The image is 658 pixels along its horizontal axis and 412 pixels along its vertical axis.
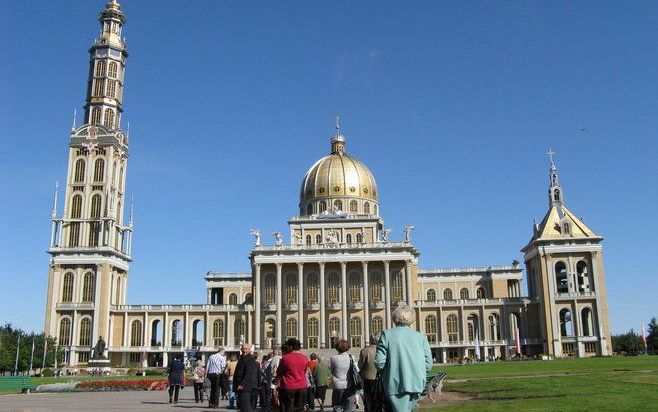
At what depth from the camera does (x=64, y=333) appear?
86875mm

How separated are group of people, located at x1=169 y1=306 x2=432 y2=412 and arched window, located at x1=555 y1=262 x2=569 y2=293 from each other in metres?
70.2

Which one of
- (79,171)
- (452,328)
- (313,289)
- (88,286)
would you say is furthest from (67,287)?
(452,328)

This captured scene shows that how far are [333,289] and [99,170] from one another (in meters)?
36.4

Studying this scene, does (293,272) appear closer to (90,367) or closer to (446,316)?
(446,316)

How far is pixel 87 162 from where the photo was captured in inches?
3622

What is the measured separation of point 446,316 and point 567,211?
72.8 feet

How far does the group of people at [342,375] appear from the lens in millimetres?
9711

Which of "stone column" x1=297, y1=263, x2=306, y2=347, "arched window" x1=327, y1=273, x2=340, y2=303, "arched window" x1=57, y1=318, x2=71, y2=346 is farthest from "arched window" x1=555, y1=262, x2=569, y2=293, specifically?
"arched window" x1=57, y1=318, x2=71, y2=346

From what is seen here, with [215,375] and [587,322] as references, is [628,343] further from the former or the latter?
[215,375]

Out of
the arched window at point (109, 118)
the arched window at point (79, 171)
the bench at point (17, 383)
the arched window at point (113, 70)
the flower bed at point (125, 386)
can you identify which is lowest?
the flower bed at point (125, 386)

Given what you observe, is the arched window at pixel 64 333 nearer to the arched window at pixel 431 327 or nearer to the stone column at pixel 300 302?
the stone column at pixel 300 302

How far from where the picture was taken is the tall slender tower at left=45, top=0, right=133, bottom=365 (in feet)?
286

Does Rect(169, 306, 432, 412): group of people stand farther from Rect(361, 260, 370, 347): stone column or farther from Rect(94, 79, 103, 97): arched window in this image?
Rect(94, 79, 103, 97): arched window

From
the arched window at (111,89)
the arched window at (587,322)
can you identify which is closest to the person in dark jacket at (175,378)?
the arched window at (587,322)
